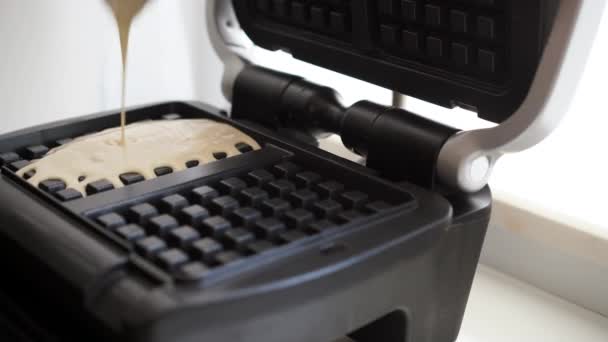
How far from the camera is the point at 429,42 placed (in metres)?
0.92

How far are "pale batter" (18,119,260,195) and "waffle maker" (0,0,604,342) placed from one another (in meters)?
0.03

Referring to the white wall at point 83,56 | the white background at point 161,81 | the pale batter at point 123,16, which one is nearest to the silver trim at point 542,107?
the white background at point 161,81

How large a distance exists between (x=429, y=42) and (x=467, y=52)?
0.06m

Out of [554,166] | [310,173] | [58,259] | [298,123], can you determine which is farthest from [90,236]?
[554,166]

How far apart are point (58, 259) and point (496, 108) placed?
0.50 meters

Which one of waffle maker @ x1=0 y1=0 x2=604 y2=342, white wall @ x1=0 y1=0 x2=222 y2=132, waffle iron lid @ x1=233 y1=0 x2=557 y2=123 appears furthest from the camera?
white wall @ x1=0 y1=0 x2=222 y2=132

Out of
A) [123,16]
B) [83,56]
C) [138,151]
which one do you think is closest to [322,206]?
[138,151]

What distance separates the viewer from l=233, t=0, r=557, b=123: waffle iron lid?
828 mm

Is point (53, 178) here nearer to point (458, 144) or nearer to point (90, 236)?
point (90, 236)

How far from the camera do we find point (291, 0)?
3.54 ft

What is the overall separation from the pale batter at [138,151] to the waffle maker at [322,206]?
0.09 ft

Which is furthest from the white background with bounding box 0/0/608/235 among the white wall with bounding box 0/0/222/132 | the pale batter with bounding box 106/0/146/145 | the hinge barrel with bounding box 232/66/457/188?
the pale batter with bounding box 106/0/146/145

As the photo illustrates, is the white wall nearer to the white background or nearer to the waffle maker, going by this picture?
the white background

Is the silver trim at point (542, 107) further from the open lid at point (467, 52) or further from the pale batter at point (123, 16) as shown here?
the pale batter at point (123, 16)
